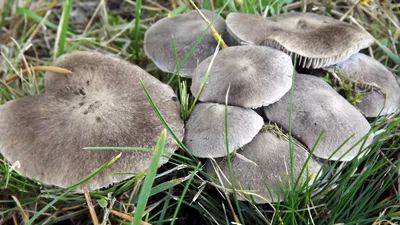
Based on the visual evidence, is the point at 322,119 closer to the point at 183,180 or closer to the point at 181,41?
the point at 183,180

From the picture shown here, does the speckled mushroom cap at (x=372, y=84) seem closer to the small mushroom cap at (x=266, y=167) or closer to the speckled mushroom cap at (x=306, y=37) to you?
the speckled mushroom cap at (x=306, y=37)

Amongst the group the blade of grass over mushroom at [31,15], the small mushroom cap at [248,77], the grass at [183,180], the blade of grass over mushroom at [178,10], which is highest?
the blade of grass over mushroom at [31,15]

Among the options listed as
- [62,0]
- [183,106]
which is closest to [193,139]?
[183,106]

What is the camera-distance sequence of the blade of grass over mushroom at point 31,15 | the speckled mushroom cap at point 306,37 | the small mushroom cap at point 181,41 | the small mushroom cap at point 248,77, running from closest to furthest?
the small mushroom cap at point 248,77 < the speckled mushroom cap at point 306,37 < the small mushroom cap at point 181,41 < the blade of grass over mushroom at point 31,15

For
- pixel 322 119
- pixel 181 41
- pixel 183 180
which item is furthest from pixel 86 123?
pixel 322 119

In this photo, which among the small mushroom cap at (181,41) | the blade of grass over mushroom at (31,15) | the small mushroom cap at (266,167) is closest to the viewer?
the small mushroom cap at (266,167)

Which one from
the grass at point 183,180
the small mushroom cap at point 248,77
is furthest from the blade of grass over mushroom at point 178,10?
the small mushroom cap at point 248,77

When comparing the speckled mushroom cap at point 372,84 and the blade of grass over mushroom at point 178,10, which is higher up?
the blade of grass over mushroom at point 178,10
